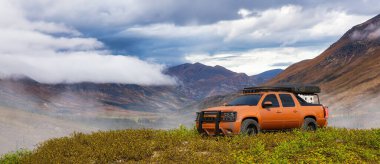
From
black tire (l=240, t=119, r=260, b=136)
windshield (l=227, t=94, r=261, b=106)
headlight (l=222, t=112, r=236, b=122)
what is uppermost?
windshield (l=227, t=94, r=261, b=106)

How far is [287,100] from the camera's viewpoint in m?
18.7

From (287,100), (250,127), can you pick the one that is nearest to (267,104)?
(250,127)

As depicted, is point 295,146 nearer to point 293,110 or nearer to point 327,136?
point 327,136

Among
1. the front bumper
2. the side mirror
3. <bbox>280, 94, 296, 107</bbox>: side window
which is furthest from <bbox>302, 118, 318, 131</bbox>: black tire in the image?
the front bumper

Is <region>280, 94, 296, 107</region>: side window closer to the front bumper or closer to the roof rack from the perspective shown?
the roof rack

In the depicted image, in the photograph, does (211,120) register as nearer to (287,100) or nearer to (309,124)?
(287,100)

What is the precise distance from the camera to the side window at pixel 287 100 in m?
18.5

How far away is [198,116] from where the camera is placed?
18125mm

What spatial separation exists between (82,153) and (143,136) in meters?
2.86

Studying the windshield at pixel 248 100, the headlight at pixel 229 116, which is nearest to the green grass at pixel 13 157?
the headlight at pixel 229 116

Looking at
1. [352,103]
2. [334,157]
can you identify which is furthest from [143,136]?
[352,103]

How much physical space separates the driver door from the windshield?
29 cm

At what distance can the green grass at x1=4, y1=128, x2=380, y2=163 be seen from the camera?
1270cm

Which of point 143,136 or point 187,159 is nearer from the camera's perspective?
point 187,159
